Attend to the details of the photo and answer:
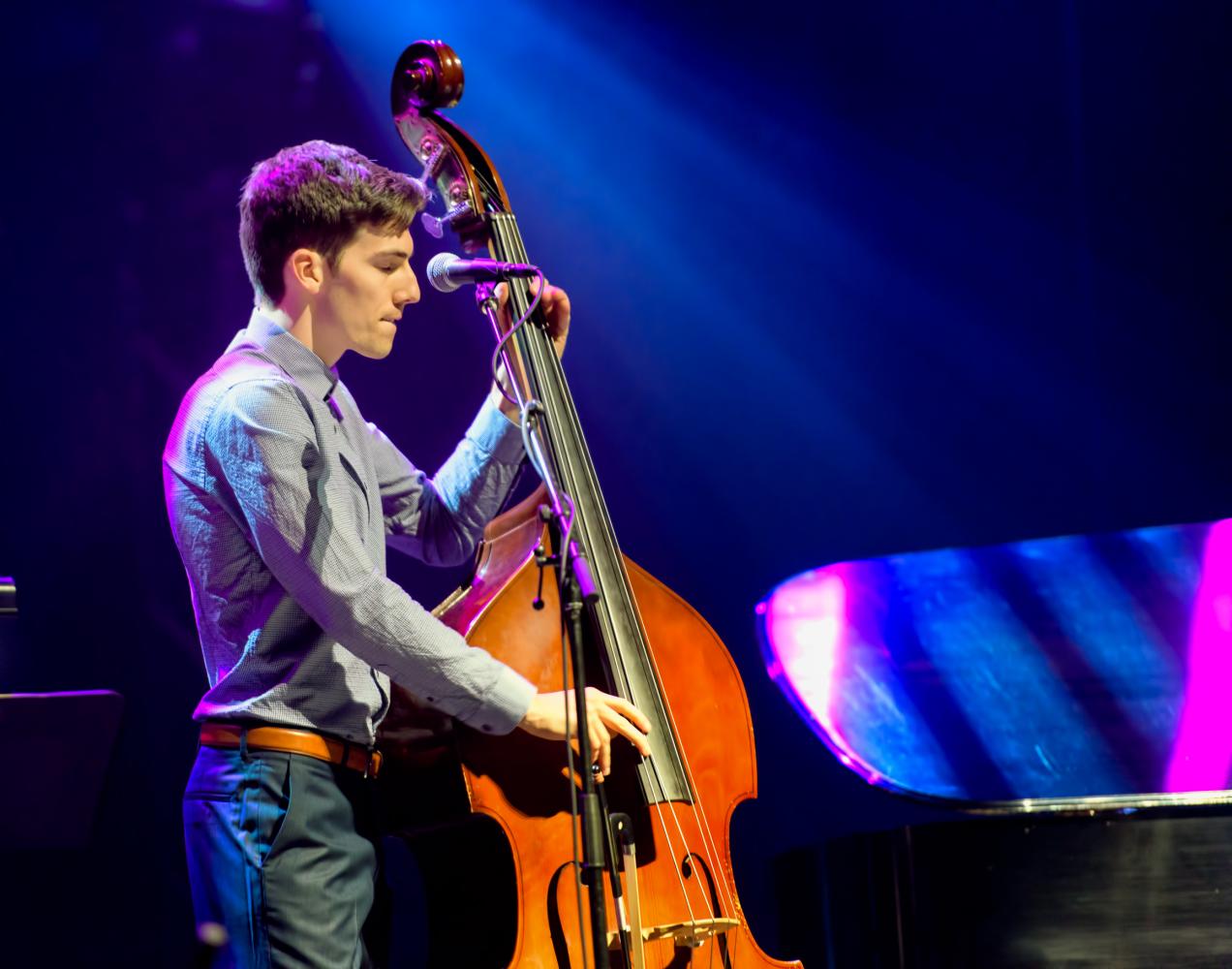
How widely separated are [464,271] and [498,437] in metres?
0.52

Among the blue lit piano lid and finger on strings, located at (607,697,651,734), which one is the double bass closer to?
finger on strings, located at (607,697,651,734)

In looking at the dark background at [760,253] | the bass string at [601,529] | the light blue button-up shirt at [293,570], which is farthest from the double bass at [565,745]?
the dark background at [760,253]

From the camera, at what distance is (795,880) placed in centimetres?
265

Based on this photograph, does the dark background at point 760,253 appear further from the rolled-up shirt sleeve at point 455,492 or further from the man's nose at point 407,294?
the man's nose at point 407,294

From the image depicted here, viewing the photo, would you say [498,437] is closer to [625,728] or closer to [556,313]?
[556,313]

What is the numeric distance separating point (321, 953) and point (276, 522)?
60 centimetres

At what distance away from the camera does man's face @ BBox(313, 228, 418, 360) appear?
6.86 feet

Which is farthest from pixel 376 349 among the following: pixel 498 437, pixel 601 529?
pixel 601 529

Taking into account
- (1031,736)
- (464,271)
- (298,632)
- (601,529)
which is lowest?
(1031,736)

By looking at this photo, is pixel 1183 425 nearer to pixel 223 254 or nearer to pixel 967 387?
pixel 967 387

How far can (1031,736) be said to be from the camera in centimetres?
328

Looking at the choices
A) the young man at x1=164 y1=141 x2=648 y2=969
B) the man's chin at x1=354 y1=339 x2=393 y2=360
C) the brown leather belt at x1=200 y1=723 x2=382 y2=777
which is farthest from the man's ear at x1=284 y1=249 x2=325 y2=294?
the brown leather belt at x1=200 y1=723 x2=382 y2=777

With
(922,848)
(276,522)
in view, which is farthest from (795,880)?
(276,522)

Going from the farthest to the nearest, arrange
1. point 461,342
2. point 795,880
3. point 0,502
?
point 461,342 → point 0,502 → point 795,880
